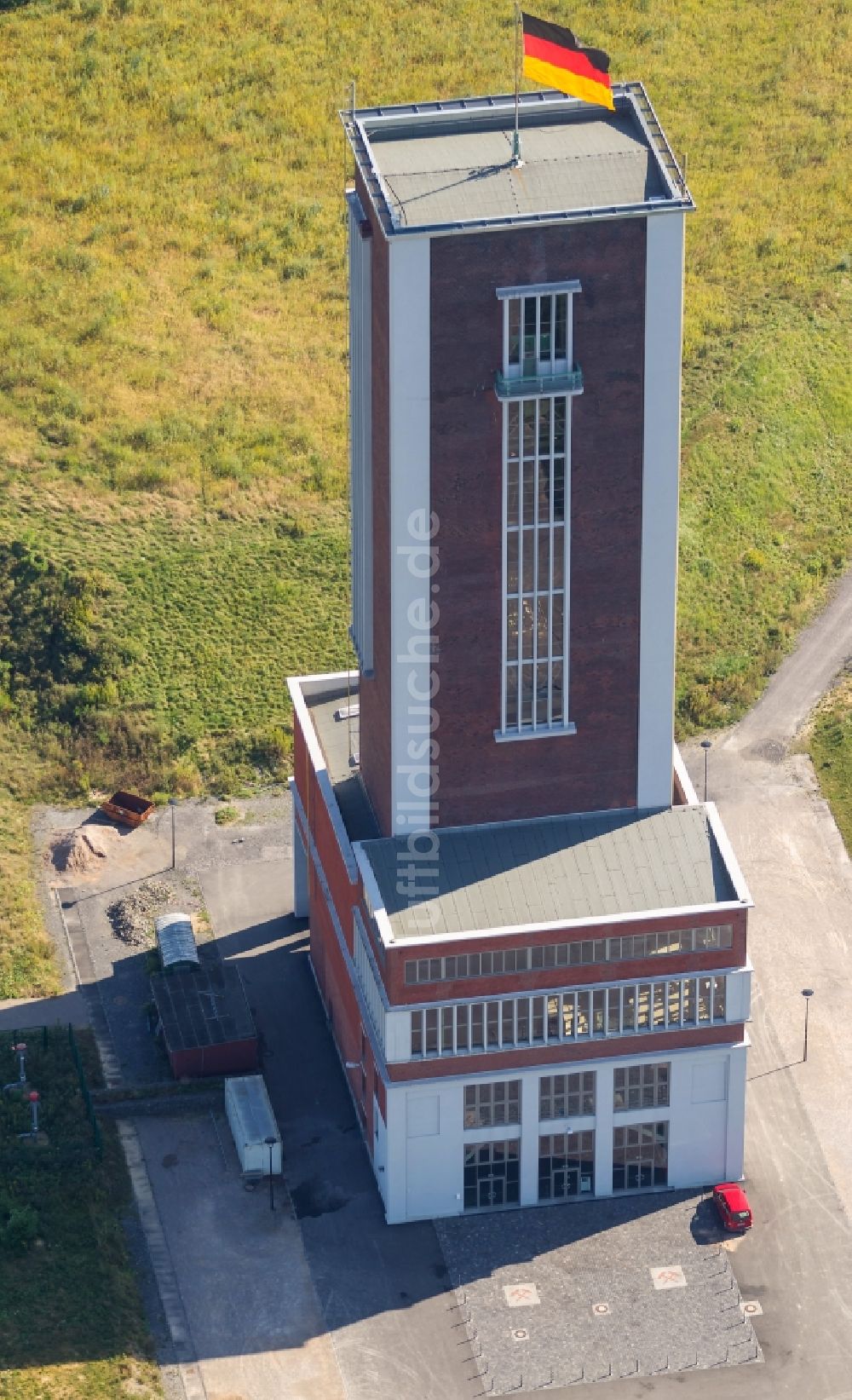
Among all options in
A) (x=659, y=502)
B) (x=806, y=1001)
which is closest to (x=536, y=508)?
(x=659, y=502)

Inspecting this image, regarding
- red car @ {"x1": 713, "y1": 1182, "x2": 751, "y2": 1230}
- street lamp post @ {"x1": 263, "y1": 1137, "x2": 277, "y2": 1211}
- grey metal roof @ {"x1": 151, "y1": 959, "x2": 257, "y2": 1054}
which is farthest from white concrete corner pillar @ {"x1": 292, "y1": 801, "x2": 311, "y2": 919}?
red car @ {"x1": 713, "y1": 1182, "x2": 751, "y2": 1230}

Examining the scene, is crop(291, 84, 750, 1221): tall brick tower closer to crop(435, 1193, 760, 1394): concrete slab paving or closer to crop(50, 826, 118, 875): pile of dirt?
crop(435, 1193, 760, 1394): concrete slab paving

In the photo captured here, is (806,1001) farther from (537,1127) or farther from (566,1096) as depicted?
(537,1127)

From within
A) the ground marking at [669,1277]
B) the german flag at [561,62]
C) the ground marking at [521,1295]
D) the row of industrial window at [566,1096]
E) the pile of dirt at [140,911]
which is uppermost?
the german flag at [561,62]

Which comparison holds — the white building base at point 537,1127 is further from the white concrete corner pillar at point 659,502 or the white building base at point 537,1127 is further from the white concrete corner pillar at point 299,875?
the white concrete corner pillar at point 299,875

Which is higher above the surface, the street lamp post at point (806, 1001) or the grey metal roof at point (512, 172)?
the grey metal roof at point (512, 172)

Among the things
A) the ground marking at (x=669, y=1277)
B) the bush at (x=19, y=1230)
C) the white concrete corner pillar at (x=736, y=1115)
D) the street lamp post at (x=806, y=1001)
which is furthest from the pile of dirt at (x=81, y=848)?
the ground marking at (x=669, y=1277)
